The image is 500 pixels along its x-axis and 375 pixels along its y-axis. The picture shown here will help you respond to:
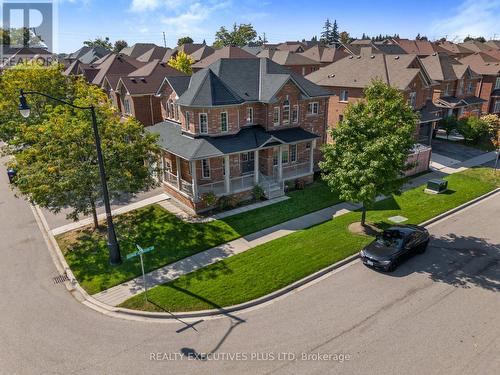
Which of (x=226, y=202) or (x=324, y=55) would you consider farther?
(x=324, y=55)

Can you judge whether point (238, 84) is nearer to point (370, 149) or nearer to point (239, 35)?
point (370, 149)

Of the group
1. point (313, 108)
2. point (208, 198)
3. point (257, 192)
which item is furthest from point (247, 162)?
point (313, 108)

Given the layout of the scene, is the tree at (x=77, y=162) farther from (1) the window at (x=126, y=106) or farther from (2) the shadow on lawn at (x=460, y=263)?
(1) the window at (x=126, y=106)

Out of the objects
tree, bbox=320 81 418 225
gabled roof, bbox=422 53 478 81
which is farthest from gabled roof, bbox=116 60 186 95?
gabled roof, bbox=422 53 478 81

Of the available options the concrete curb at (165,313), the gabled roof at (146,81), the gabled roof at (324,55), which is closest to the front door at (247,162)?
the concrete curb at (165,313)

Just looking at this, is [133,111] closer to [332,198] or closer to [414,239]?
[332,198]

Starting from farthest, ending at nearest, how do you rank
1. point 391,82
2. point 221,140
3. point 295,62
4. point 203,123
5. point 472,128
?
point 295,62 → point 472,128 → point 391,82 → point 203,123 → point 221,140

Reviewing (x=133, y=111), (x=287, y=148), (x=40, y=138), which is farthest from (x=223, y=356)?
(x=133, y=111)

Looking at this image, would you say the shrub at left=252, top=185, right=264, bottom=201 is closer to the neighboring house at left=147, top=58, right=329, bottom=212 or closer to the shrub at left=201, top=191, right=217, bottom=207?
the neighboring house at left=147, top=58, right=329, bottom=212
